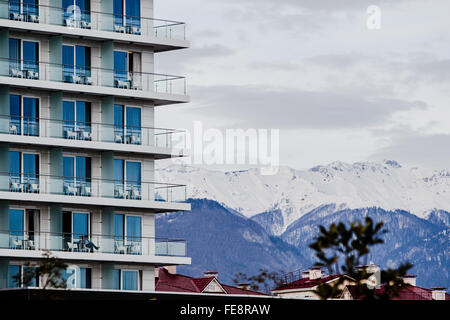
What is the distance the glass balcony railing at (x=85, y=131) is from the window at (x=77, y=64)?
7.73ft

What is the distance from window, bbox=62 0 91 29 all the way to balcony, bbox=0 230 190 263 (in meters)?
11.4

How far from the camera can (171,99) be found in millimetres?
71000

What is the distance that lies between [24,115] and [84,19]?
642cm

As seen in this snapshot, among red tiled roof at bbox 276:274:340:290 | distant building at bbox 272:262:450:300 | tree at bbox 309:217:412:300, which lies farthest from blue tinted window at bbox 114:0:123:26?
red tiled roof at bbox 276:274:340:290

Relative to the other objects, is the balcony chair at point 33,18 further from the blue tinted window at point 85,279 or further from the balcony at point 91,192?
the blue tinted window at point 85,279

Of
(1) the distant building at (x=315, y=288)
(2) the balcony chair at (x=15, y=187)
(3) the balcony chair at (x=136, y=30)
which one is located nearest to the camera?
(2) the balcony chair at (x=15, y=187)

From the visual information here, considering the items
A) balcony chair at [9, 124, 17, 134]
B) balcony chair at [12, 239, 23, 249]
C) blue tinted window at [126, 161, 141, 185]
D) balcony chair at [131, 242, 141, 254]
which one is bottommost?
balcony chair at [131, 242, 141, 254]

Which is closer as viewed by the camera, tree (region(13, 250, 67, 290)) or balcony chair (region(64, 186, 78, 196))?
tree (region(13, 250, 67, 290))

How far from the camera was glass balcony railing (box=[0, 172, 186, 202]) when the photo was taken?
6525 cm

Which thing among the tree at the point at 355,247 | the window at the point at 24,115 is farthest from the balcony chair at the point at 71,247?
the tree at the point at 355,247

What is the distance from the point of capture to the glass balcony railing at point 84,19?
66000 mm

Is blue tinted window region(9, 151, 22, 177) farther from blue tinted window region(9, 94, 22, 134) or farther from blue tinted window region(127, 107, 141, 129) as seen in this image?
blue tinted window region(127, 107, 141, 129)
